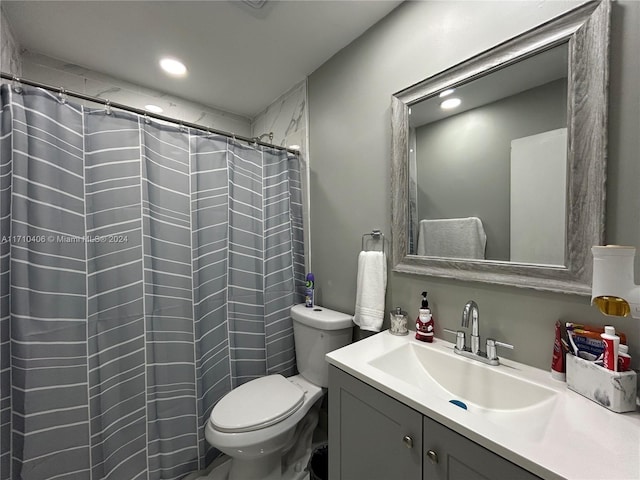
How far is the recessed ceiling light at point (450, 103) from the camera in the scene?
3.37 ft

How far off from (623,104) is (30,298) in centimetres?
213

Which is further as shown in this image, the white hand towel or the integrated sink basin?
the white hand towel

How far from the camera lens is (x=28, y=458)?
1025mm

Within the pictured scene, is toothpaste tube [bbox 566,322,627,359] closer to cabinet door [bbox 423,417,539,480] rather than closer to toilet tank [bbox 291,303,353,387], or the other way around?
cabinet door [bbox 423,417,539,480]

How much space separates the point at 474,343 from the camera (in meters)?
0.92

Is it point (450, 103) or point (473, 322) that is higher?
point (450, 103)

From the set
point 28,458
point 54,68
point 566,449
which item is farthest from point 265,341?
point 54,68

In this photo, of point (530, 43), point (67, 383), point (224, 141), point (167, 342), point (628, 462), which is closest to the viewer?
point (628, 462)

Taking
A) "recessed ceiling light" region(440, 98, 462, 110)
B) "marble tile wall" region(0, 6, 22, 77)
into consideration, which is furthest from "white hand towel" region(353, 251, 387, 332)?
"marble tile wall" region(0, 6, 22, 77)

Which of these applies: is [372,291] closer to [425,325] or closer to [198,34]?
[425,325]

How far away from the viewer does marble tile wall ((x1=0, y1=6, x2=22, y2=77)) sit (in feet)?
3.95

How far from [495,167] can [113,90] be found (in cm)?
234

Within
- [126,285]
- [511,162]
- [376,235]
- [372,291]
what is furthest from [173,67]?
[511,162]

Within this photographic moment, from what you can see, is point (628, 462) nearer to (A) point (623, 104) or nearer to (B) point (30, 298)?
(A) point (623, 104)
